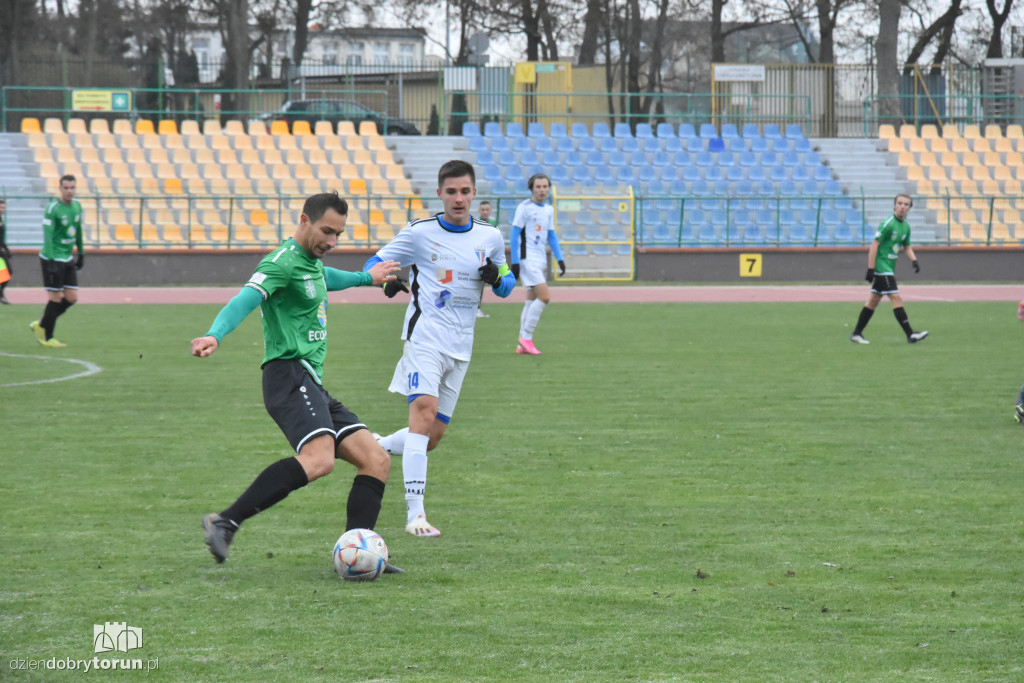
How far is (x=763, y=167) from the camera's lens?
3522 cm

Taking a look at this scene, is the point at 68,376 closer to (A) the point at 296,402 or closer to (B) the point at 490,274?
(B) the point at 490,274

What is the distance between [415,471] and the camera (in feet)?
20.9

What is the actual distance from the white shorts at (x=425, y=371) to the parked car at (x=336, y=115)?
29621 mm

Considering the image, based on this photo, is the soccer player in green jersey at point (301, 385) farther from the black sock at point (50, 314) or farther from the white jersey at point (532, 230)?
the black sock at point (50, 314)

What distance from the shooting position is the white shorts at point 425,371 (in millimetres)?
6449

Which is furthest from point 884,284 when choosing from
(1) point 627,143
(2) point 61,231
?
(1) point 627,143

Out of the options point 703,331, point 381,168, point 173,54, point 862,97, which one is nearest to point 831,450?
point 703,331

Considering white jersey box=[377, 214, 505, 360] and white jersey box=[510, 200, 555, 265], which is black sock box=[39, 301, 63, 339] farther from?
white jersey box=[377, 214, 505, 360]

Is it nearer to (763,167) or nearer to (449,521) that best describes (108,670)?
(449,521)

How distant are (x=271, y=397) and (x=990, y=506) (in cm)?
399

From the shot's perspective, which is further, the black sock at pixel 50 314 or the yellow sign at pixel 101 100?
the yellow sign at pixel 101 100

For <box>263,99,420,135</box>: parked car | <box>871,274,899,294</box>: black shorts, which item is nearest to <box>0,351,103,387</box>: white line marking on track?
<box>871,274,899,294</box>: black shorts

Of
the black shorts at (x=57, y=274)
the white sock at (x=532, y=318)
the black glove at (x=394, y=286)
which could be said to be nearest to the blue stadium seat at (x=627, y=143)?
the white sock at (x=532, y=318)

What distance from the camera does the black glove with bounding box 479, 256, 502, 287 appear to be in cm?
638
